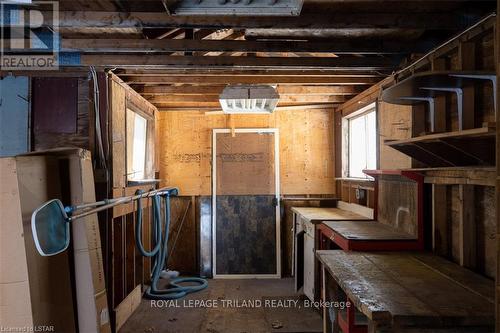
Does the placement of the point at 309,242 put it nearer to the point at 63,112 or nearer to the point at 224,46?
the point at 224,46

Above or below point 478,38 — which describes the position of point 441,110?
below

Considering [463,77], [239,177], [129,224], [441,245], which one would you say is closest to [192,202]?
[239,177]

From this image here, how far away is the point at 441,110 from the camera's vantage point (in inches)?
97.1

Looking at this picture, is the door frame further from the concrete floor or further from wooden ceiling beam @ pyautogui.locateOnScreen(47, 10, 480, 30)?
wooden ceiling beam @ pyautogui.locateOnScreen(47, 10, 480, 30)

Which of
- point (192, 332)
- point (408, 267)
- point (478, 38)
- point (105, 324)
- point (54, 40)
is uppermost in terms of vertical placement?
point (54, 40)

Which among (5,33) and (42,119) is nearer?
(5,33)

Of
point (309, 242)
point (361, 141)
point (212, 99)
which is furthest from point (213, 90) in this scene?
point (309, 242)

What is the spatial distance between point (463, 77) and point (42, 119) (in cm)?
314

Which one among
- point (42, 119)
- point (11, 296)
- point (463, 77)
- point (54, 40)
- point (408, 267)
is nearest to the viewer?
point (463, 77)

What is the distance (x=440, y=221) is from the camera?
246 centimetres

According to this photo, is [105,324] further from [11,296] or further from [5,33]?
[5,33]

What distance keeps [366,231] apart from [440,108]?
3.28 feet

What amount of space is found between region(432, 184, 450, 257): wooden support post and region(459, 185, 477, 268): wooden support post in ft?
0.80

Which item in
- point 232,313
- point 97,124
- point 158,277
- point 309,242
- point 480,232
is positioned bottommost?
point 232,313
